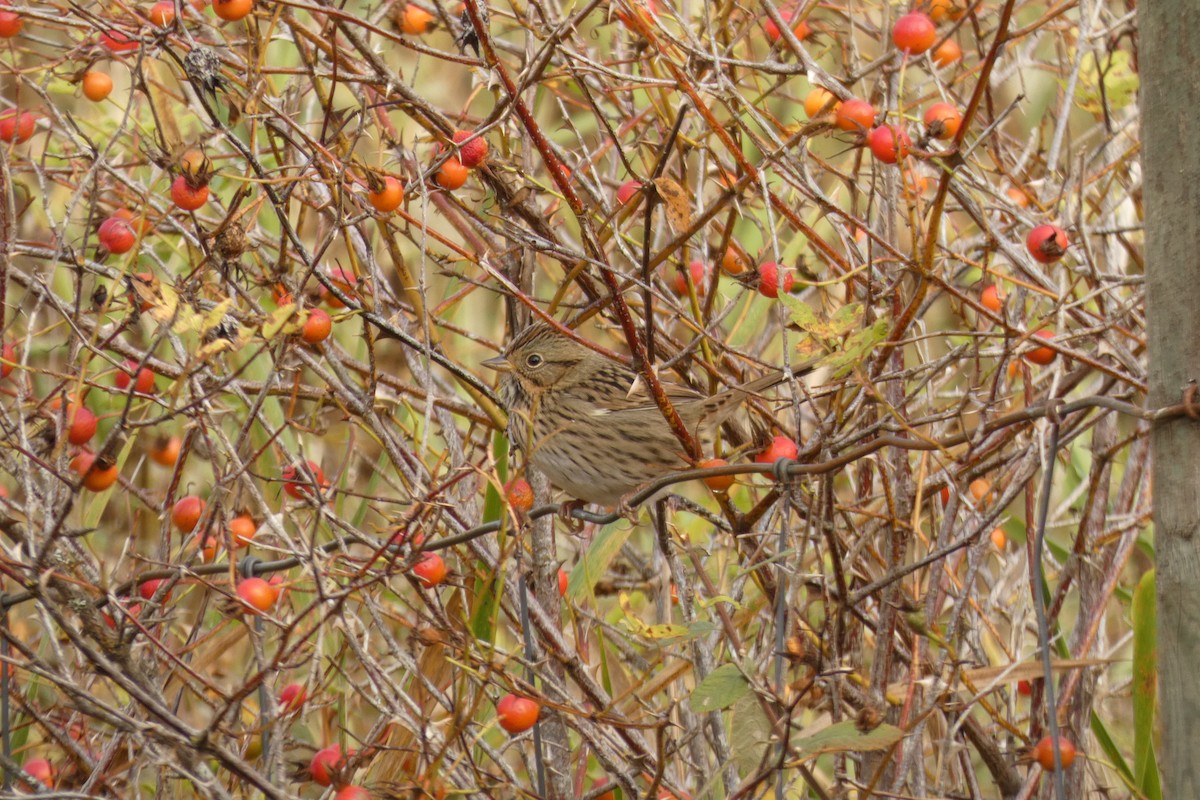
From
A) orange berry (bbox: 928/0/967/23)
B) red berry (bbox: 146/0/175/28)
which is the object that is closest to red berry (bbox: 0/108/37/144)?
red berry (bbox: 146/0/175/28)

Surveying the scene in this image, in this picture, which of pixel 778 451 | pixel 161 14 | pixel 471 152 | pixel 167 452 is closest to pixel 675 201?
pixel 471 152

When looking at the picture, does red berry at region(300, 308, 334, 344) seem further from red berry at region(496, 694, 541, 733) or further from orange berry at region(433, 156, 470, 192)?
red berry at region(496, 694, 541, 733)

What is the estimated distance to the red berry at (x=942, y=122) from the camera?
2562 millimetres

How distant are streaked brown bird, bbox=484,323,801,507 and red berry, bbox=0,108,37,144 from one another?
1252 mm

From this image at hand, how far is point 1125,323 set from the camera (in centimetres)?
347

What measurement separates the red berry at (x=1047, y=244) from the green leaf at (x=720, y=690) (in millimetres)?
1057

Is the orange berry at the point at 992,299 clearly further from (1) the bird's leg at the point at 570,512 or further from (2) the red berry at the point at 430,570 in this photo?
(2) the red berry at the point at 430,570

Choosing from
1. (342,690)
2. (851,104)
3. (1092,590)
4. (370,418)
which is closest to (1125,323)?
(1092,590)

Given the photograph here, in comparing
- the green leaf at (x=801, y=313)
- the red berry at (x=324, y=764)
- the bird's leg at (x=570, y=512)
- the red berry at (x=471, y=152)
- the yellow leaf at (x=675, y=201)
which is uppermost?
the red berry at (x=471, y=152)

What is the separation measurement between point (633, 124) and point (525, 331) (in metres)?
0.63

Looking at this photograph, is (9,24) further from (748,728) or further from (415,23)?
(748,728)

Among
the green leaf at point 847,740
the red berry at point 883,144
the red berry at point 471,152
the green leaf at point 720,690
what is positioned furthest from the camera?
the red berry at point 471,152

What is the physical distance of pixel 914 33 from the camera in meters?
2.96

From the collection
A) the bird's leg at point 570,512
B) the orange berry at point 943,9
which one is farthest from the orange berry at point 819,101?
the bird's leg at point 570,512
